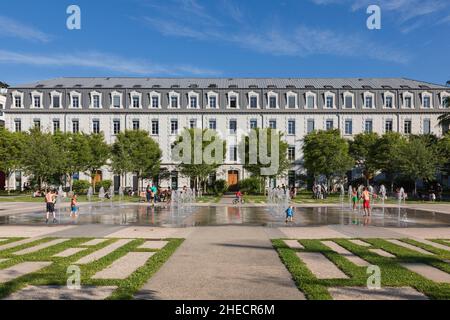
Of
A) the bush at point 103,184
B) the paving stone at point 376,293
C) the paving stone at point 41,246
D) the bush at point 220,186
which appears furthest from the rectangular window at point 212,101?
the paving stone at point 376,293

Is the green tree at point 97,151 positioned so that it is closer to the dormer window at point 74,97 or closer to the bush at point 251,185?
the dormer window at point 74,97

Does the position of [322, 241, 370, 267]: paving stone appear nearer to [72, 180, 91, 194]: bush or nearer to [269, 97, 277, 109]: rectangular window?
[72, 180, 91, 194]: bush

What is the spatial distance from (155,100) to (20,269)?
5619cm

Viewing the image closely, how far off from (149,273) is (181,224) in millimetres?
10660

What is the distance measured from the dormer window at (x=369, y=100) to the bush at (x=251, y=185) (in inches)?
863

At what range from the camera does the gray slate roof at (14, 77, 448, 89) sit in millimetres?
65750

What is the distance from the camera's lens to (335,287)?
310 inches

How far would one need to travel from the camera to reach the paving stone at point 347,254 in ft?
33.3

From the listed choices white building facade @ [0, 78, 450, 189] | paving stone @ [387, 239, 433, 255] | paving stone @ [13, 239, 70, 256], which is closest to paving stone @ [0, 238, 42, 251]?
paving stone @ [13, 239, 70, 256]

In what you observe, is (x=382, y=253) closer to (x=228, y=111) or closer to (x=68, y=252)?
(x=68, y=252)

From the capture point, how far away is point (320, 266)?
32.2 feet

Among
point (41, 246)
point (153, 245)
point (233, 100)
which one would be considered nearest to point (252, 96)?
point (233, 100)
